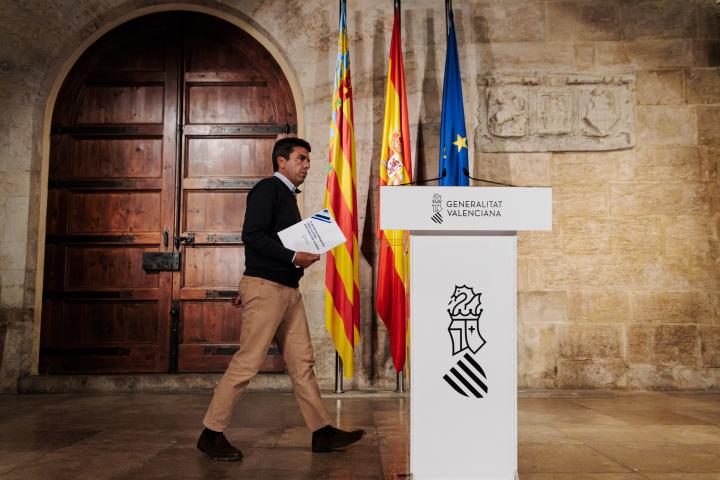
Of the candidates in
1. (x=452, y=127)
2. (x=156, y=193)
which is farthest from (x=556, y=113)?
(x=156, y=193)

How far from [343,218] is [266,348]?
6.49 ft

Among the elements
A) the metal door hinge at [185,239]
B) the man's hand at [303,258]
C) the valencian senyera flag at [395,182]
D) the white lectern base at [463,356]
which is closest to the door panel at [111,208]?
the metal door hinge at [185,239]

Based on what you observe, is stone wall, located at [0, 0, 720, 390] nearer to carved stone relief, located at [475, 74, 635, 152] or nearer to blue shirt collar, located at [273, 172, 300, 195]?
carved stone relief, located at [475, 74, 635, 152]

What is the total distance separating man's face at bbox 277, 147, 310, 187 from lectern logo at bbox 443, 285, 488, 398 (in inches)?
50.8

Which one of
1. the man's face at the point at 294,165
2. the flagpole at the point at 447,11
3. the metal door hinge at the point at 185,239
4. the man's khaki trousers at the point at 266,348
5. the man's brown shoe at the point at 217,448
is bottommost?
the man's brown shoe at the point at 217,448

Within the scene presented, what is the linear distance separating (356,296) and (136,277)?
2.15 metres

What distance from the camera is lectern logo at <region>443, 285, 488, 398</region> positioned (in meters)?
2.16

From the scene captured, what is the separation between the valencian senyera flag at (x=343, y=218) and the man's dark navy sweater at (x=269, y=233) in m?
1.63

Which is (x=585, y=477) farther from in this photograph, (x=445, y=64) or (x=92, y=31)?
(x=92, y=31)

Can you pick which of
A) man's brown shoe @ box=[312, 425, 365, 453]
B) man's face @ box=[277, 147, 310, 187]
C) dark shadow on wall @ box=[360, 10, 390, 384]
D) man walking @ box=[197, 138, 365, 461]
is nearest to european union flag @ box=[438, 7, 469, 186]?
dark shadow on wall @ box=[360, 10, 390, 384]

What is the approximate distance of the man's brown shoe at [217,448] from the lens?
275 cm

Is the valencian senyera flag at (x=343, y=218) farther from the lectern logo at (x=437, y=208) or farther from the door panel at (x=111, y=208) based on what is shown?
the lectern logo at (x=437, y=208)

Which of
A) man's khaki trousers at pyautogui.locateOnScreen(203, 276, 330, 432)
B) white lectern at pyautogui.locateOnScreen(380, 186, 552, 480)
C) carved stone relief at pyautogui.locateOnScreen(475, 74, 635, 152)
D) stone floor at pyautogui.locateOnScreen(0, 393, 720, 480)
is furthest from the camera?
carved stone relief at pyautogui.locateOnScreen(475, 74, 635, 152)

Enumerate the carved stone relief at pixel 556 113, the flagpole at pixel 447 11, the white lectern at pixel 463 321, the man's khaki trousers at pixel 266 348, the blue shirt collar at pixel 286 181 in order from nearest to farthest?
the white lectern at pixel 463 321 < the man's khaki trousers at pixel 266 348 < the blue shirt collar at pixel 286 181 < the flagpole at pixel 447 11 < the carved stone relief at pixel 556 113
